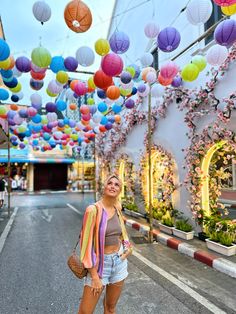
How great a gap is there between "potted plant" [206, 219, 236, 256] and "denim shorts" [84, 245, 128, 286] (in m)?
3.50

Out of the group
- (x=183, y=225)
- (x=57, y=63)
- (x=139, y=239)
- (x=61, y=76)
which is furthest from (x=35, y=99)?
(x=183, y=225)

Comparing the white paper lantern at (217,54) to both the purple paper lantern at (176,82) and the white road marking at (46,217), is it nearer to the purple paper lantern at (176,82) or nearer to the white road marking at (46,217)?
the purple paper lantern at (176,82)

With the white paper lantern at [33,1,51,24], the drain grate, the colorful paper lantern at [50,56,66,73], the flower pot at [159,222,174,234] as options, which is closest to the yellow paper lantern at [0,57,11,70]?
the colorful paper lantern at [50,56,66,73]

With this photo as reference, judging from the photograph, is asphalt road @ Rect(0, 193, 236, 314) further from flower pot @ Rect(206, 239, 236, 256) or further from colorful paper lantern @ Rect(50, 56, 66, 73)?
colorful paper lantern @ Rect(50, 56, 66, 73)

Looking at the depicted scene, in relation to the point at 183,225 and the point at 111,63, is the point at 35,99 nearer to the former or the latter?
the point at 111,63

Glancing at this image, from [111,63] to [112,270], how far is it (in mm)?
4229

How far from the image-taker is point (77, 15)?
4.22 metres

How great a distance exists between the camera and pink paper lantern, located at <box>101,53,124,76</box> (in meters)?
5.29

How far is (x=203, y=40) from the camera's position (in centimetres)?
698

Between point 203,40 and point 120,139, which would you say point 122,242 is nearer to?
point 203,40

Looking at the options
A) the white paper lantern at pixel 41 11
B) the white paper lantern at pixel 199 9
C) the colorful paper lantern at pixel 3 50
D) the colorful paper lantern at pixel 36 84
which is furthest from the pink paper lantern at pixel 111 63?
the colorful paper lantern at pixel 36 84

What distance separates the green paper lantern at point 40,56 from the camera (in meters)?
5.34

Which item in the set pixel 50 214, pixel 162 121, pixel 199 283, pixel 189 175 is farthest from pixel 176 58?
pixel 50 214

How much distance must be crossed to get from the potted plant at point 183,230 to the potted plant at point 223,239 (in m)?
0.73
